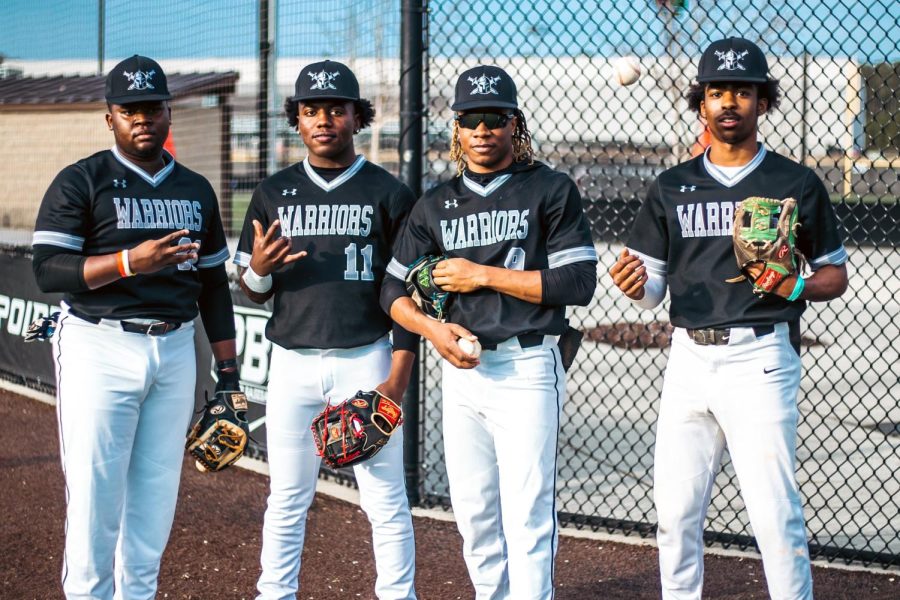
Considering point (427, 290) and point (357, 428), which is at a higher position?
point (427, 290)

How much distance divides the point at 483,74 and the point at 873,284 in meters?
12.5

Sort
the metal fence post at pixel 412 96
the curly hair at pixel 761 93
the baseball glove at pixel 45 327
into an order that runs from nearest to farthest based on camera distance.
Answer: the curly hair at pixel 761 93
the baseball glove at pixel 45 327
the metal fence post at pixel 412 96

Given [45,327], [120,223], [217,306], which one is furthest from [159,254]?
[45,327]

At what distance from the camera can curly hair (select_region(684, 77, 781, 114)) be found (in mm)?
3459

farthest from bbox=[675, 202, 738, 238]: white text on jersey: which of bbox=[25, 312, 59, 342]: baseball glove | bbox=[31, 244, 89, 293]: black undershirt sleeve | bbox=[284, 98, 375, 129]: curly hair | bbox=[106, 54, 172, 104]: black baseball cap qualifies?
bbox=[25, 312, 59, 342]: baseball glove

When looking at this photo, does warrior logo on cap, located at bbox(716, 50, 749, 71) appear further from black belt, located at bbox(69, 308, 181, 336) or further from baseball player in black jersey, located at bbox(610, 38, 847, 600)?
black belt, located at bbox(69, 308, 181, 336)

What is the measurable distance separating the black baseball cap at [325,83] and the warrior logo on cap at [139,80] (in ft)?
1.69

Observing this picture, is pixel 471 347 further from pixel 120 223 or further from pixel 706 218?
pixel 120 223

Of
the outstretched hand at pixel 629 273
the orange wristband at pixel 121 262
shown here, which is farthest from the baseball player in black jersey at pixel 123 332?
the outstretched hand at pixel 629 273

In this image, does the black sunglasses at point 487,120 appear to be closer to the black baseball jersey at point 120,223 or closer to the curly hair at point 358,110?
the curly hair at point 358,110

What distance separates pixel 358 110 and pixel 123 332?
1180 millimetres

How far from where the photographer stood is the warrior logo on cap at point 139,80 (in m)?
3.58

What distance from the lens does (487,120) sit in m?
3.44

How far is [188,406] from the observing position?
376cm
